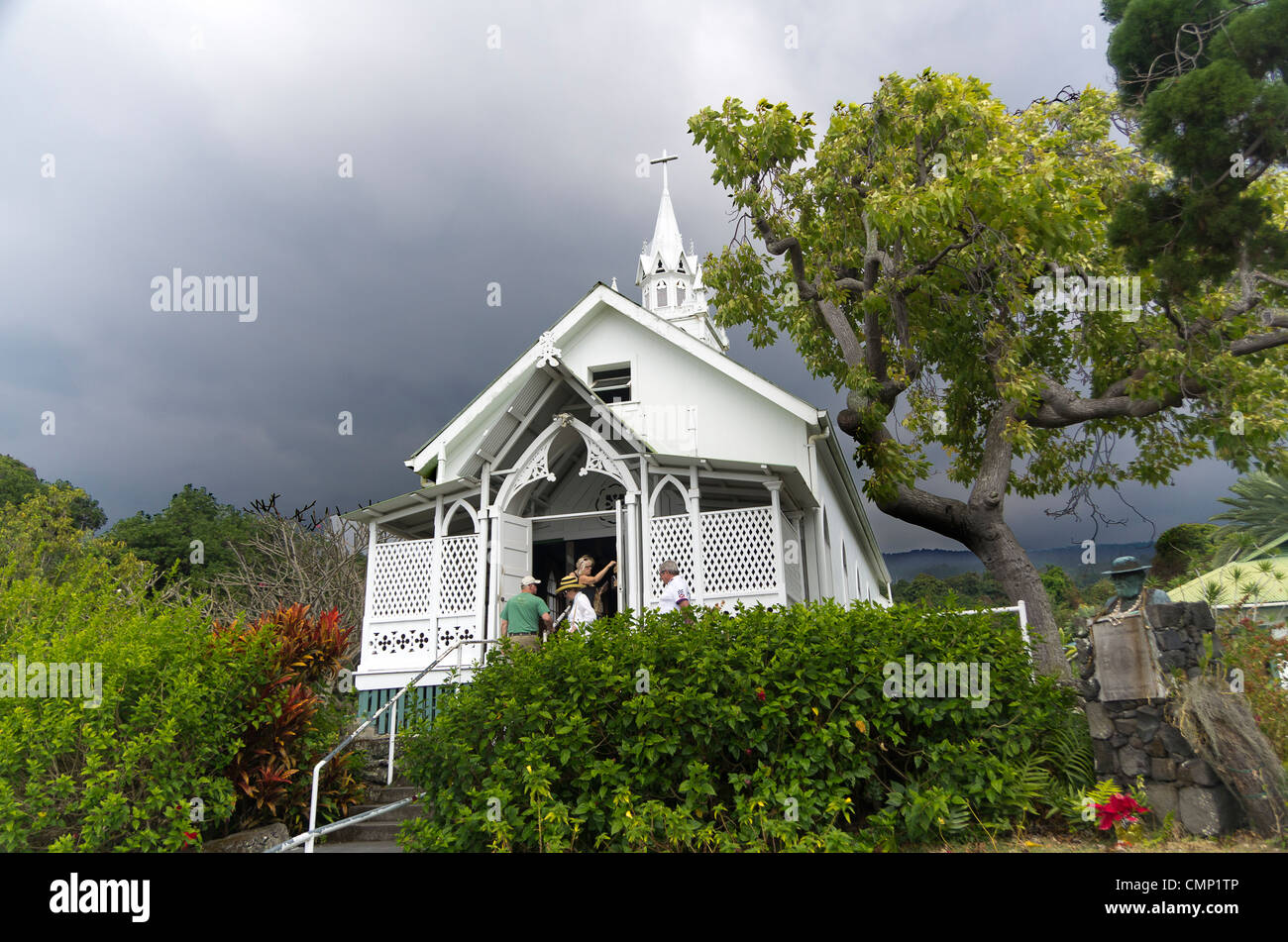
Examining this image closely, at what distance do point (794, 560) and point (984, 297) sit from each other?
5944 mm

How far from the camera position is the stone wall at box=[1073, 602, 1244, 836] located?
19.3 ft

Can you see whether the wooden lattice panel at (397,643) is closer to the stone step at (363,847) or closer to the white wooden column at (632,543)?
the white wooden column at (632,543)

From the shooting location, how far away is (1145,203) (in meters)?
9.47

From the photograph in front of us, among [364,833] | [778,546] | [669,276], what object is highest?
[669,276]

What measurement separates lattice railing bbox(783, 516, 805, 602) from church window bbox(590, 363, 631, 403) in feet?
14.6

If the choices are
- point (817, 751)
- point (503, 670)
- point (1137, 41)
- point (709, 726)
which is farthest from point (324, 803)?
point (1137, 41)

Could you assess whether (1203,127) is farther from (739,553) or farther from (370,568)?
(370,568)

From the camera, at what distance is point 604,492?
47.9ft

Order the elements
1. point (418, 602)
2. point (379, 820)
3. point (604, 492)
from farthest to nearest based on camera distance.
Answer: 1. point (604, 492)
2. point (418, 602)
3. point (379, 820)

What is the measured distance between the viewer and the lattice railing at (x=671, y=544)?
11.8 meters

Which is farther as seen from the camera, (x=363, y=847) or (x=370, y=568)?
(x=370, y=568)

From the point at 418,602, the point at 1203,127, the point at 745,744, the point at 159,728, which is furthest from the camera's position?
the point at 418,602

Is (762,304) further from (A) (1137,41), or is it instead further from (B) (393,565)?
(B) (393,565)

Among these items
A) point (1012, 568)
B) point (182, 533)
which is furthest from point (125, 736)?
point (182, 533)
